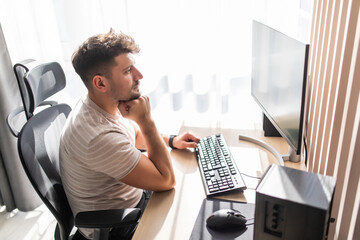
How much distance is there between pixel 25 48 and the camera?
89.9 inches

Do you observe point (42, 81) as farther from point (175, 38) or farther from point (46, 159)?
point (175, 38)

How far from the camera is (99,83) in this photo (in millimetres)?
1300

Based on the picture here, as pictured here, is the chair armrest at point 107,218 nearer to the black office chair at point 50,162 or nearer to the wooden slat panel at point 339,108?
the black office chair at point 50,162

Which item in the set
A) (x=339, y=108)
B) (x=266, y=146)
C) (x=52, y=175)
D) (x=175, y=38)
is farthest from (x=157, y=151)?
(x=175, y=38)

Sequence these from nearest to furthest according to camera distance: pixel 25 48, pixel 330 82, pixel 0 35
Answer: pixel 330 82, pixel 0 35, pixel 25 48

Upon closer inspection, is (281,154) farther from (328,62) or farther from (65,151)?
(65,151)

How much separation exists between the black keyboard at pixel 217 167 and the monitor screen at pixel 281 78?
0.23 m

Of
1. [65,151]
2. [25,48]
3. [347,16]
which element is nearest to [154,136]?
[65,151]

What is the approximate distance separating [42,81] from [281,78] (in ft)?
3.27

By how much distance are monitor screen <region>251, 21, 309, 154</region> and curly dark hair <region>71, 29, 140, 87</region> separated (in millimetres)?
550

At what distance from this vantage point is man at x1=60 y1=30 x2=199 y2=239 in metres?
1.22

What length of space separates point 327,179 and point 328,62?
1.56ft

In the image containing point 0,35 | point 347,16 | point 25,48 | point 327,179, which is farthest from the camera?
point 25,48

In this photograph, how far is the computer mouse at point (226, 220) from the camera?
3.45 feet
